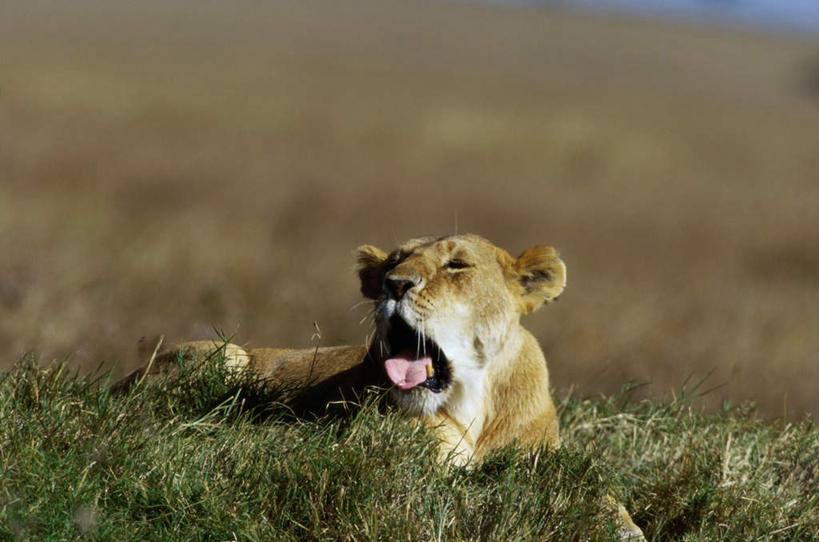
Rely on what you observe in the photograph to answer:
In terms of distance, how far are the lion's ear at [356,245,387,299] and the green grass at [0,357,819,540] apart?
67 centimetres

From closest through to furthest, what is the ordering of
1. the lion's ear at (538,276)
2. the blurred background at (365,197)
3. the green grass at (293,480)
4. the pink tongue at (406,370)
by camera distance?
the green grass at (293,480), the pink tongue at (406,370), the lion's ear at (538,276), the blurred background at (365,197)

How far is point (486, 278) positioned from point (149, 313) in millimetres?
7263

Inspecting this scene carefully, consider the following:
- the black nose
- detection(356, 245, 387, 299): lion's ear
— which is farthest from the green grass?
detection(356, 245, 387, 299): lion's ear

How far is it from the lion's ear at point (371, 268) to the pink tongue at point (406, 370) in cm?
60

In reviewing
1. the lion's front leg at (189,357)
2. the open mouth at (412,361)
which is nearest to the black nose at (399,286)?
the open mouth at (412,361)

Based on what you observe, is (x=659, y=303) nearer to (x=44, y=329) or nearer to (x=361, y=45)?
(x=44, y=329)

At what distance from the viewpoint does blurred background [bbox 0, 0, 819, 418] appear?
13.1 metres

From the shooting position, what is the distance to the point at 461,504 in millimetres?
4590

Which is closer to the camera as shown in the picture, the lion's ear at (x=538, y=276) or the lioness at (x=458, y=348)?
the lioness at (x=458, y=348)

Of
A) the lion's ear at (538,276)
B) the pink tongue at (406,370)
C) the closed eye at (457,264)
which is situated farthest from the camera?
the lion's ear at (538,276)

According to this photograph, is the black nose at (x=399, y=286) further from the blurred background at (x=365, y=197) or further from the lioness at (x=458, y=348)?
the blurred background at (x=365, y=197)

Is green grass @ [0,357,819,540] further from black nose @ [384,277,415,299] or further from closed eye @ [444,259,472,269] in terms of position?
closed eye @ [444,259,472,269]

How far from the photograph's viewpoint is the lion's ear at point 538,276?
18.9 ft

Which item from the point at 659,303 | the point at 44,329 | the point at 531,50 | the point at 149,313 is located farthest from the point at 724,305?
the point at 531,50
